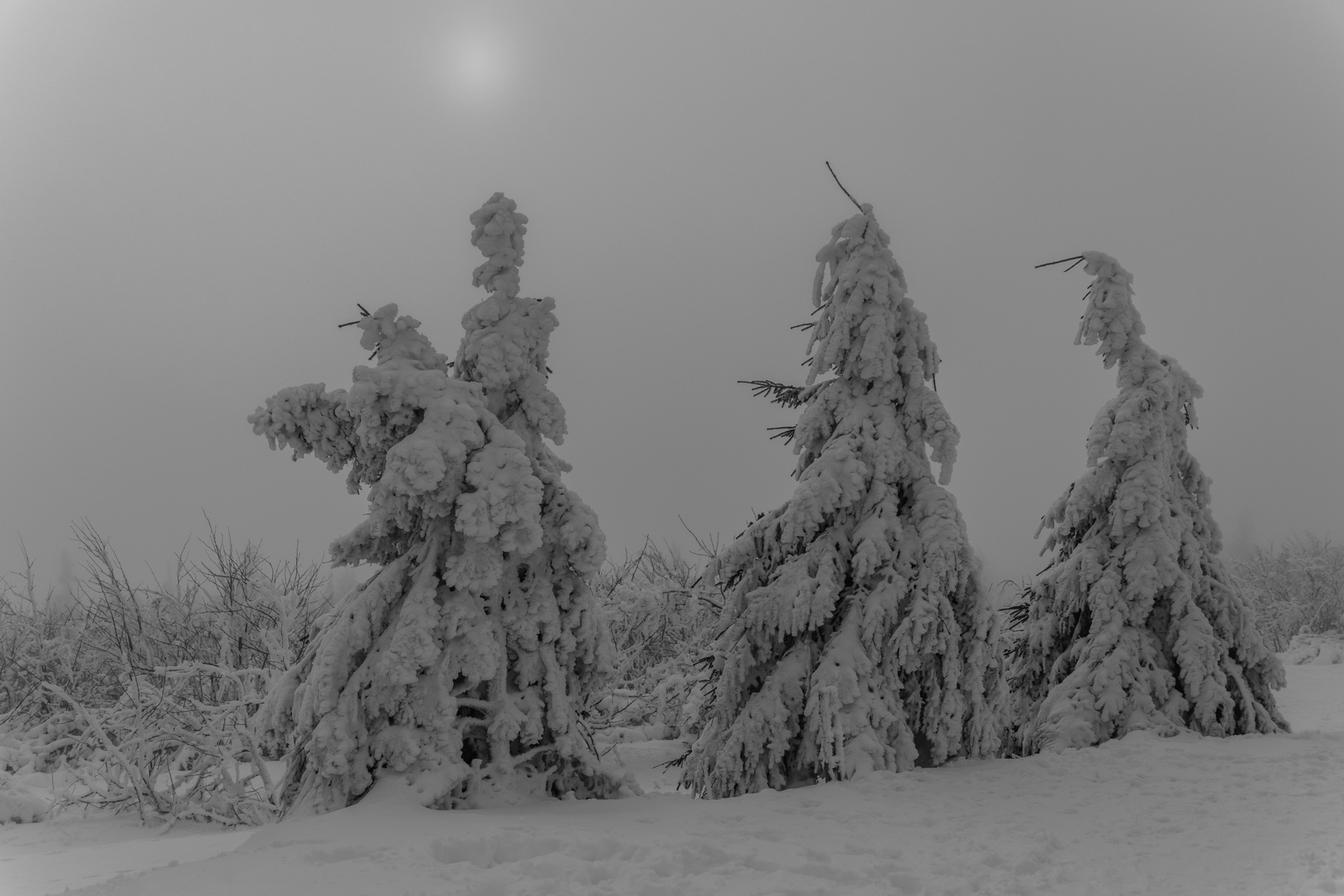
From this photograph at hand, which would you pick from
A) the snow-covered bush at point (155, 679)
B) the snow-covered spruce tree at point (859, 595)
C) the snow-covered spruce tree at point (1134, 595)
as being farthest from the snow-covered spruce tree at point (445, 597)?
the snow-covered spruce tree at point (1134, 595)

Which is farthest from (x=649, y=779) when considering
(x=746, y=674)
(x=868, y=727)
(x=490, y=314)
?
(x=490, y=314)

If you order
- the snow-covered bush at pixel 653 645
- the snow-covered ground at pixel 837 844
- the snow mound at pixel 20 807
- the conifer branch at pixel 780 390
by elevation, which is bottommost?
the snow mound at pixel 20 807

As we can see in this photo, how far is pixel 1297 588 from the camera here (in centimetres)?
4350

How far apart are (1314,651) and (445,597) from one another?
31.4 meters

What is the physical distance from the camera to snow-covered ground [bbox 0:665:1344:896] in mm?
5801

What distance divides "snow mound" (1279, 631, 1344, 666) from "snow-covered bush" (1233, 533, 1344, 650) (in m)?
4.54

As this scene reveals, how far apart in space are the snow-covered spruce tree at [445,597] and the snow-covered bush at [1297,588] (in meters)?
37.3

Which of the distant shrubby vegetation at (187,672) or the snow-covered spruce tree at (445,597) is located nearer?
the snow-covered spruce tree at (445,597)

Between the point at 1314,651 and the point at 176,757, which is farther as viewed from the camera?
the point at 1314,651

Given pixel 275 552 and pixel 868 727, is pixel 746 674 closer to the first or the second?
pixel 868 727

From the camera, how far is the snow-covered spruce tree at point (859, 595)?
9555 millimetres

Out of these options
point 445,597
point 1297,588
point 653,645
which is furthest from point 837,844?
point 1297,588

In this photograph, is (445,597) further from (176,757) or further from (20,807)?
(20,807)

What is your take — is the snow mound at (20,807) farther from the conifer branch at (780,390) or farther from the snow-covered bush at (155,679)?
the conifer branch at (780,390)
